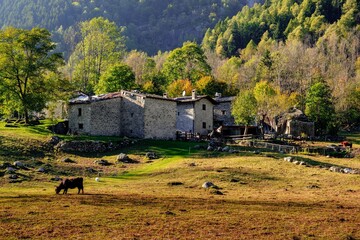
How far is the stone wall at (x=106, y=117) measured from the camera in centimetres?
7094

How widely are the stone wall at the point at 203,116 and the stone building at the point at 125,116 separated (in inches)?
419

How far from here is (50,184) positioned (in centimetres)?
3578

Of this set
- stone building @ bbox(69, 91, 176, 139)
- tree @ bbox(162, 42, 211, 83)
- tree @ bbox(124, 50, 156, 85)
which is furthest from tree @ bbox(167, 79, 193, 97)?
stone building @ bbox(69, 91, 176, 139)

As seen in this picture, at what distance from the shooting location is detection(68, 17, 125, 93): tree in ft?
331

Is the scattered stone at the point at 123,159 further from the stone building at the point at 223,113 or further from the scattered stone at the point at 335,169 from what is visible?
the stone building at the point at 223,113

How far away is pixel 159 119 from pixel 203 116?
1562cm

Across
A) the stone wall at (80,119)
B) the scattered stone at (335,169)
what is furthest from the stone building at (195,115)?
the scattered stone at (335,169)

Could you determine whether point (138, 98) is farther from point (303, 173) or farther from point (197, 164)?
point (303, 173)

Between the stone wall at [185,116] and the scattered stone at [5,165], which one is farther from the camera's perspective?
the stone wall at [185,116]

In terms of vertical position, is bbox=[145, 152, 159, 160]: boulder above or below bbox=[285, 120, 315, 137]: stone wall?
below

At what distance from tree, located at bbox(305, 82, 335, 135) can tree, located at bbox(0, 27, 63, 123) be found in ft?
188

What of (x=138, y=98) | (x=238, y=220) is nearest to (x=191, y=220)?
(x=238, y=220)

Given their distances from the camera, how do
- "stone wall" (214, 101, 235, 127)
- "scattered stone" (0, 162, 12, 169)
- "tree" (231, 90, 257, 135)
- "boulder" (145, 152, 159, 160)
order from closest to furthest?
1. "scattered stone" (0, 162, 12, 169)
2. "boulder" (145, 152, 159, 160)
3. "tree" (231, 90, 257, 135)
4. "stone wall" (214, 101, 235, 127)

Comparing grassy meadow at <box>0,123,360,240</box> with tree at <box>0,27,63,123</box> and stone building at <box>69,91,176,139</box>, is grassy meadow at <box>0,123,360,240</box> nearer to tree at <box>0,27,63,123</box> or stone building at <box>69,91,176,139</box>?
stone building at <box>69,91,176,139</box>
